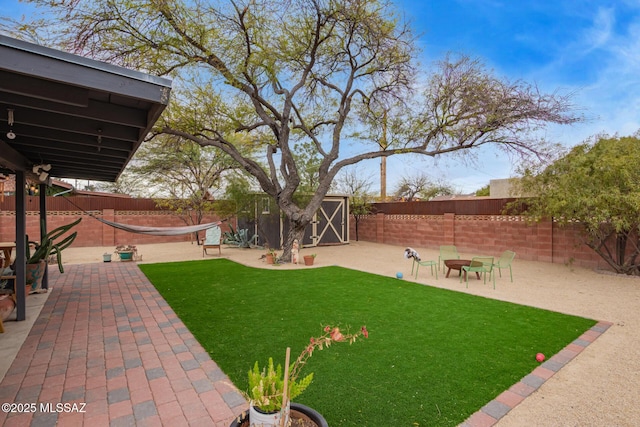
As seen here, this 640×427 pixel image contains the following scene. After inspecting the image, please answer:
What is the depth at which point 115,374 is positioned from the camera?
271cm

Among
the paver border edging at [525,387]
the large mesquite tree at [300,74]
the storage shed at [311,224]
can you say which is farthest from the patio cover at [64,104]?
the storage shed at [311,224]

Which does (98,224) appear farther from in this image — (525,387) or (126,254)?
(525,387)

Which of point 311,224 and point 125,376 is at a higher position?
point 311,224

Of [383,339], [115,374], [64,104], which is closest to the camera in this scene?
[64,104]

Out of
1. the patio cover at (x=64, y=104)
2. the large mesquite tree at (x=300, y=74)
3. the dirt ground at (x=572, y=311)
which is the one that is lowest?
the dirt ground at (x=572, y=311)

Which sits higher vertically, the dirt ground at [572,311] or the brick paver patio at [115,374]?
the brick paver patio at [115,374]

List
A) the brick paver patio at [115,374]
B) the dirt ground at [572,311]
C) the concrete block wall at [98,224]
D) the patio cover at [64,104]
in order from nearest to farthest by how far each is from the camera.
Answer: the patio cover at [64,104]
the brick paver patio at [115,374]
the dirt ground at [572,311]
the concrete block wall at [98,224]

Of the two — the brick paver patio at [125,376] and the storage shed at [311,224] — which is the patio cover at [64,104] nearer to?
the brick paver patio at [125,376]

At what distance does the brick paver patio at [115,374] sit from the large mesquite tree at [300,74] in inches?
188

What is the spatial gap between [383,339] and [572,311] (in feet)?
10.1

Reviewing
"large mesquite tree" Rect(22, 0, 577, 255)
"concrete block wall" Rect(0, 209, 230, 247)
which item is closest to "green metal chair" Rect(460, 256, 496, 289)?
"large mesquite tree" Rect(22, 0, 577, 255)

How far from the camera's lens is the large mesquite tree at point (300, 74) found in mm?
6785

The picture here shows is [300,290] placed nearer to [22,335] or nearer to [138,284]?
[138,284]

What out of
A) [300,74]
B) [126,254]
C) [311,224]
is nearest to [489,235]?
[311,224]
